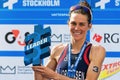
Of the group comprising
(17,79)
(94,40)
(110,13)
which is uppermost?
(110,13)

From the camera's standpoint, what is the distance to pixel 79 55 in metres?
2.45

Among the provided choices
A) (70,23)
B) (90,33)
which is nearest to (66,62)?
(70,23)

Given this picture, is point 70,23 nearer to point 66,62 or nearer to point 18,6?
point 66,62

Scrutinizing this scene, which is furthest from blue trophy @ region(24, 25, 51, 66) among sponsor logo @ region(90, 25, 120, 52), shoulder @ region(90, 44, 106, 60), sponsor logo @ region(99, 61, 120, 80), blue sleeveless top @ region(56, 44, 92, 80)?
sponsor logo @ region(99, 61, 120, 80)

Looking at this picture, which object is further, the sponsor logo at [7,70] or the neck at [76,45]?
the sponsor logo at [7,70]

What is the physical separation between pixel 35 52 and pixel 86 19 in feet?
1.35

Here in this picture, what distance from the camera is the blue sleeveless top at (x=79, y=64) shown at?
7.89ft

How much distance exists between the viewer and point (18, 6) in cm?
430

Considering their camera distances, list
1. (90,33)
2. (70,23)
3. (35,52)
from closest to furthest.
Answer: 1. (35,52)
2. (70,23)
3. (90,33)

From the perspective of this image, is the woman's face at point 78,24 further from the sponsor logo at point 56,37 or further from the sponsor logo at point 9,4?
the sponsor logo at point 9,4

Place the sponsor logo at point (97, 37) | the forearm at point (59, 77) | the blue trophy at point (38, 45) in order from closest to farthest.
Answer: the blue trophy at point (38, 45), the forearm at point (59, 77), the sponsor logo at point (97, 37)

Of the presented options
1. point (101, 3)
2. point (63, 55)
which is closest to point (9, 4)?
point (101, 3)

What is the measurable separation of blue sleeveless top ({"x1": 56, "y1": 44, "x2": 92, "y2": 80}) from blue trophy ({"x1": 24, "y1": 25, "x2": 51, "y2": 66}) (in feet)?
0.86

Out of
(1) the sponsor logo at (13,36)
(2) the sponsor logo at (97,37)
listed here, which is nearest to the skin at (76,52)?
(2) the sponsor logo at (97,37)
